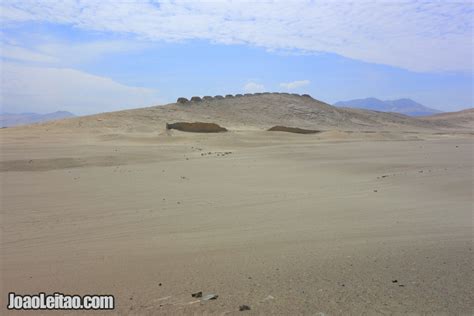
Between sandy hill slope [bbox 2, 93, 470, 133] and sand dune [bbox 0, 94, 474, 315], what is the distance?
12.6 metres

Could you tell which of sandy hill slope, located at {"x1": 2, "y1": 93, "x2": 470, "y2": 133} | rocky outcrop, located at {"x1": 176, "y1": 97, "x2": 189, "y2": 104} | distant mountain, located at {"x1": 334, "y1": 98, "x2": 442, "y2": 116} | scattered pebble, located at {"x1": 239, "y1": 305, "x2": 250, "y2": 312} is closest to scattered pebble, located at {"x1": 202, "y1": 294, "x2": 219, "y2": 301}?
scattered pebble, located at {"x1": 239, "y1": 305, "x2": 250, "y2": 312}

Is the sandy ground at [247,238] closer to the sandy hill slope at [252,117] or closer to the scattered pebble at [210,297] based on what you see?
the scattered pebble at [210,297]

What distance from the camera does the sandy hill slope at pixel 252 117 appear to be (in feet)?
80.6

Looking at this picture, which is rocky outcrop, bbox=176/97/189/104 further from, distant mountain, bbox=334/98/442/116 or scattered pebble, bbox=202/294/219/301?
distant mountain, bbox=334/98/442/116

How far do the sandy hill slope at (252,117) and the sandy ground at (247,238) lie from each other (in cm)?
1424

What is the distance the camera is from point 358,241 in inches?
187

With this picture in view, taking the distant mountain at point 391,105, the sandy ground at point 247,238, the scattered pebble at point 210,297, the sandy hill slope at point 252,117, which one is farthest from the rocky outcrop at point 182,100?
the distant mountain at point 391,105

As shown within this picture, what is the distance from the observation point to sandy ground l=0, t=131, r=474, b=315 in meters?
3.46

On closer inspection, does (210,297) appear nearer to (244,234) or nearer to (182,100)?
(244,234)

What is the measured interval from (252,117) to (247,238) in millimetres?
28100

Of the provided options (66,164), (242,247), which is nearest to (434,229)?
(242,247)

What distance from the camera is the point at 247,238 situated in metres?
4.98

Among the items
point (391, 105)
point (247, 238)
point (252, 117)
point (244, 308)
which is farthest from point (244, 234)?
point (391, 105)

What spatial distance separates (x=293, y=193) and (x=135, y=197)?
2.60 m
